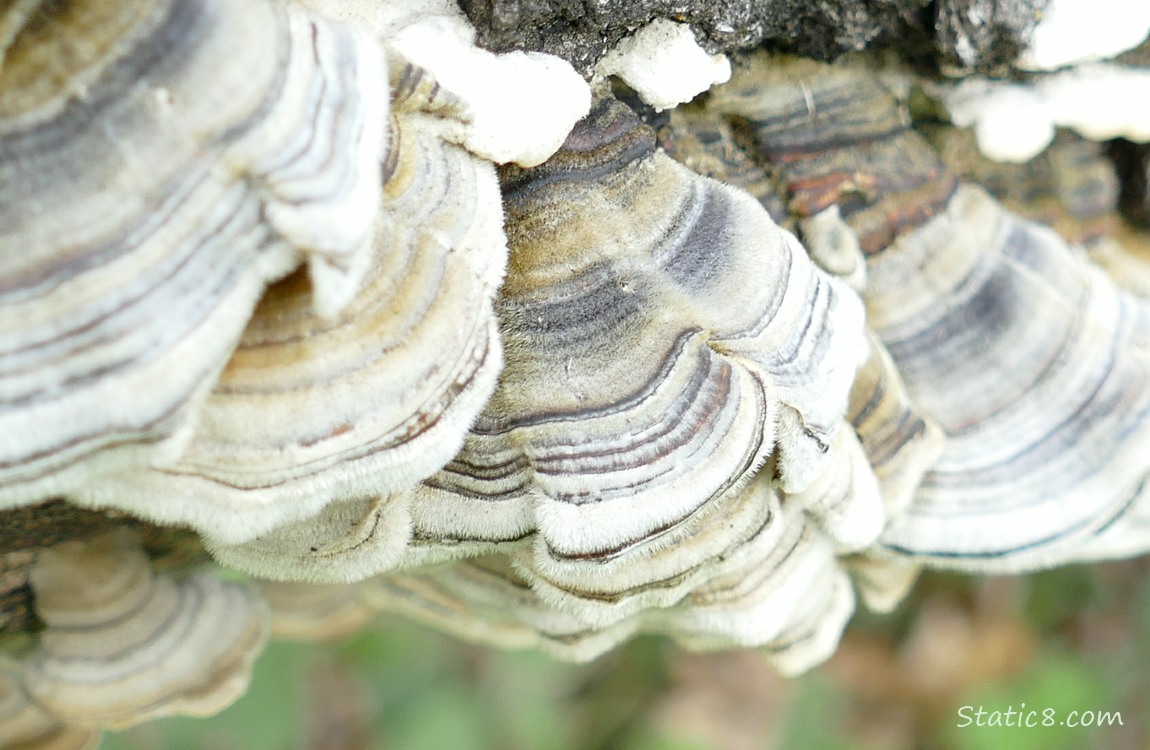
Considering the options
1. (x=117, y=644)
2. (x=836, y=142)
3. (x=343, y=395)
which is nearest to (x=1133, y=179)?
(x=836, y=142)

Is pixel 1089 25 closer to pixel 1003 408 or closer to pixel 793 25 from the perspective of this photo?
pixel 793 25

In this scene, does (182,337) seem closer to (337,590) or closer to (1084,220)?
(337,590)

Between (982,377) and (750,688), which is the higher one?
(982,377)

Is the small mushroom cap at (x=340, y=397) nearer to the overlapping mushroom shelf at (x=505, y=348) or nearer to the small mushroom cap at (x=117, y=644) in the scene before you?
the overlapping mushroom shelf at (x=505, y=348)

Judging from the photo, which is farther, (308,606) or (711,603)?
(308,606)

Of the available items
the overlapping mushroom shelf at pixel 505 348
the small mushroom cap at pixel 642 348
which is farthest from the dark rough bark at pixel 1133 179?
the small mushroom cap at pixel 642 348

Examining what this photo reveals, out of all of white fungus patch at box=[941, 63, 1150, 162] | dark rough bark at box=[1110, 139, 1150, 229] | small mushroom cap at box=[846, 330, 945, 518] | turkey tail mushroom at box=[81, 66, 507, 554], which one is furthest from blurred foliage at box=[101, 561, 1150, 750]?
turkey tail mushroom at box=[81, 66, 507, 554]
